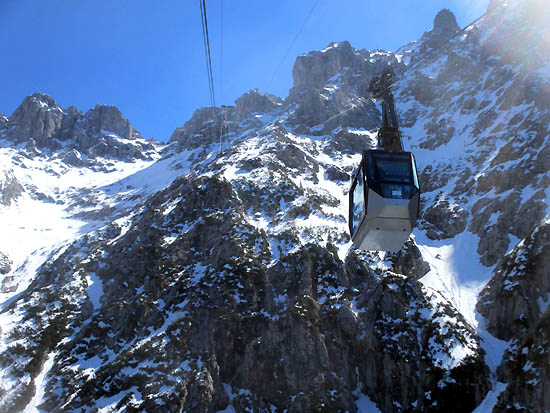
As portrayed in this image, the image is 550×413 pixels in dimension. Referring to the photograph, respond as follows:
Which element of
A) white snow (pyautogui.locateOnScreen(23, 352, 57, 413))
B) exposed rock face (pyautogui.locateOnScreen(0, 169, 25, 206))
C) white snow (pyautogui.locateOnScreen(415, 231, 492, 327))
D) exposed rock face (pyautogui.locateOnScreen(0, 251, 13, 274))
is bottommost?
white snow (pyautogui.locateOnScreen(23, 352, 57, 413))

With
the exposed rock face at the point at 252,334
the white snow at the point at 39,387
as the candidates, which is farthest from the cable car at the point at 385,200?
the white snow at the point at 39,387

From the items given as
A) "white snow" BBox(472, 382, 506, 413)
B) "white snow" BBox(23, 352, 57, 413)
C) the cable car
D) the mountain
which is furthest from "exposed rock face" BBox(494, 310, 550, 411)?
"white snow" BBox(23, 352, 57, 413)

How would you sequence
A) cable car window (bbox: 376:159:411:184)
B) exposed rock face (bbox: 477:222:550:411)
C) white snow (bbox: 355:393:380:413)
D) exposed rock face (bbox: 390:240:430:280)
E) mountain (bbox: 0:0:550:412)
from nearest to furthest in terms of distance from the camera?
cable car window (bbox: 376:159:411:184), exposed rock face (bbox: 477:222:550:411), mountain (bbox: 0:0:550:412), white snow (bbox: 355:393:380:413), exposed rock face (bbox: 390:240:430:280)

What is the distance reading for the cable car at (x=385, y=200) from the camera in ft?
63.0

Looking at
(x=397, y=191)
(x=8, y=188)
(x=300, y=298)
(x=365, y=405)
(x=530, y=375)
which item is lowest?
(x=365, y=405)

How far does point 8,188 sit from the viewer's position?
580 feet

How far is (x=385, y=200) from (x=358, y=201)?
8.49ft

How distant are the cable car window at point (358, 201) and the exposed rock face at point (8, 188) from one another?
7243 inches

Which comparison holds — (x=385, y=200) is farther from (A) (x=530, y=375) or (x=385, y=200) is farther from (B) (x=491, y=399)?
(B) (x=491, y=399)

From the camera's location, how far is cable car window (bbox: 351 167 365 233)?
67.5 feet

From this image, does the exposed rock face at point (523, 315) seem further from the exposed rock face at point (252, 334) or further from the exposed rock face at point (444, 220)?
the exposed rock face at point (444, 220)

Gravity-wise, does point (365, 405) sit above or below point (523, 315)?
below

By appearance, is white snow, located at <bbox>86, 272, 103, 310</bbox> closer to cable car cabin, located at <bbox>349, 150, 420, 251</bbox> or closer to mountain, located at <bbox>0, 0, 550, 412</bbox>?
mountain, located at <bbox>0, 0, 550, 412</bbox>

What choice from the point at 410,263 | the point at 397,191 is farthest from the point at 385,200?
the point at 410,263
